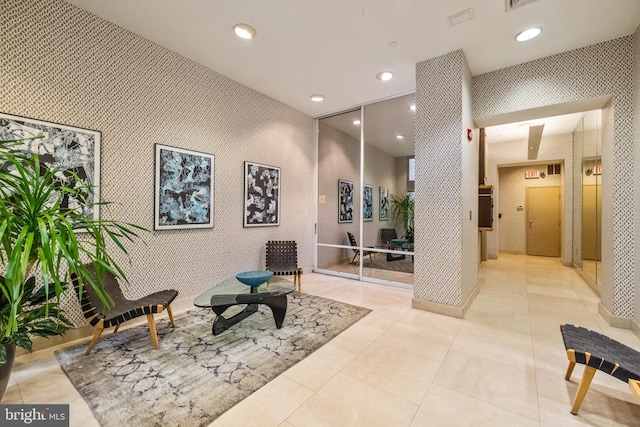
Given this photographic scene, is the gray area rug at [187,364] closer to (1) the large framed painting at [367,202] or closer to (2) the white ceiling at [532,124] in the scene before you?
(1) the large framed painting at [367,202]

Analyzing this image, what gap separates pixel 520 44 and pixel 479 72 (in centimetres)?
62

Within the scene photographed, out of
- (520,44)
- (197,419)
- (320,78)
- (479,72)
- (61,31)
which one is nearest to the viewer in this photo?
(197,419)

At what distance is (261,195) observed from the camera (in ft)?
14.2

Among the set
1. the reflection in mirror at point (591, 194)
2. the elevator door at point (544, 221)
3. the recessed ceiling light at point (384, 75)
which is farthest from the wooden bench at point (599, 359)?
the elevator door at point (544, 221)

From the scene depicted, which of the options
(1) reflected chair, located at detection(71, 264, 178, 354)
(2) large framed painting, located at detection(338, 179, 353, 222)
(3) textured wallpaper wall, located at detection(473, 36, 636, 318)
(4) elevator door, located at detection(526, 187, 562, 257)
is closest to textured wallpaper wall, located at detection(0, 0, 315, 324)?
(1) reflected chair, located at detection(71, 264, 178, 354)

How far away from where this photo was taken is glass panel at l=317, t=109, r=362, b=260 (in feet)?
16.7

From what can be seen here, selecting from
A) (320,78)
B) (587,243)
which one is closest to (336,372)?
(320,78)

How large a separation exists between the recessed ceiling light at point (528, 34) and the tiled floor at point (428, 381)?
10.3 feet

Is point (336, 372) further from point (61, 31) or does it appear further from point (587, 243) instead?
point (587, 243)

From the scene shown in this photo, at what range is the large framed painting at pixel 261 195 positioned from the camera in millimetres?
4137

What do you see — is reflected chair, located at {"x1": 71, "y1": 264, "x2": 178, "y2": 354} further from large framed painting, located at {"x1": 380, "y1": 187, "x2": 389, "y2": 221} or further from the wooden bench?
large framed painting, located at {"x1": 380, "y1": 187, "x2": 389, "y2": 221}

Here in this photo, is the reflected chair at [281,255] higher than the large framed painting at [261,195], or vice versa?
the large framed painting at [261,195]

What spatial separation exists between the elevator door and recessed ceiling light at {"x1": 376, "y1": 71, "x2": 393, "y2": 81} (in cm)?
655

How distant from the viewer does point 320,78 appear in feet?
12.7
